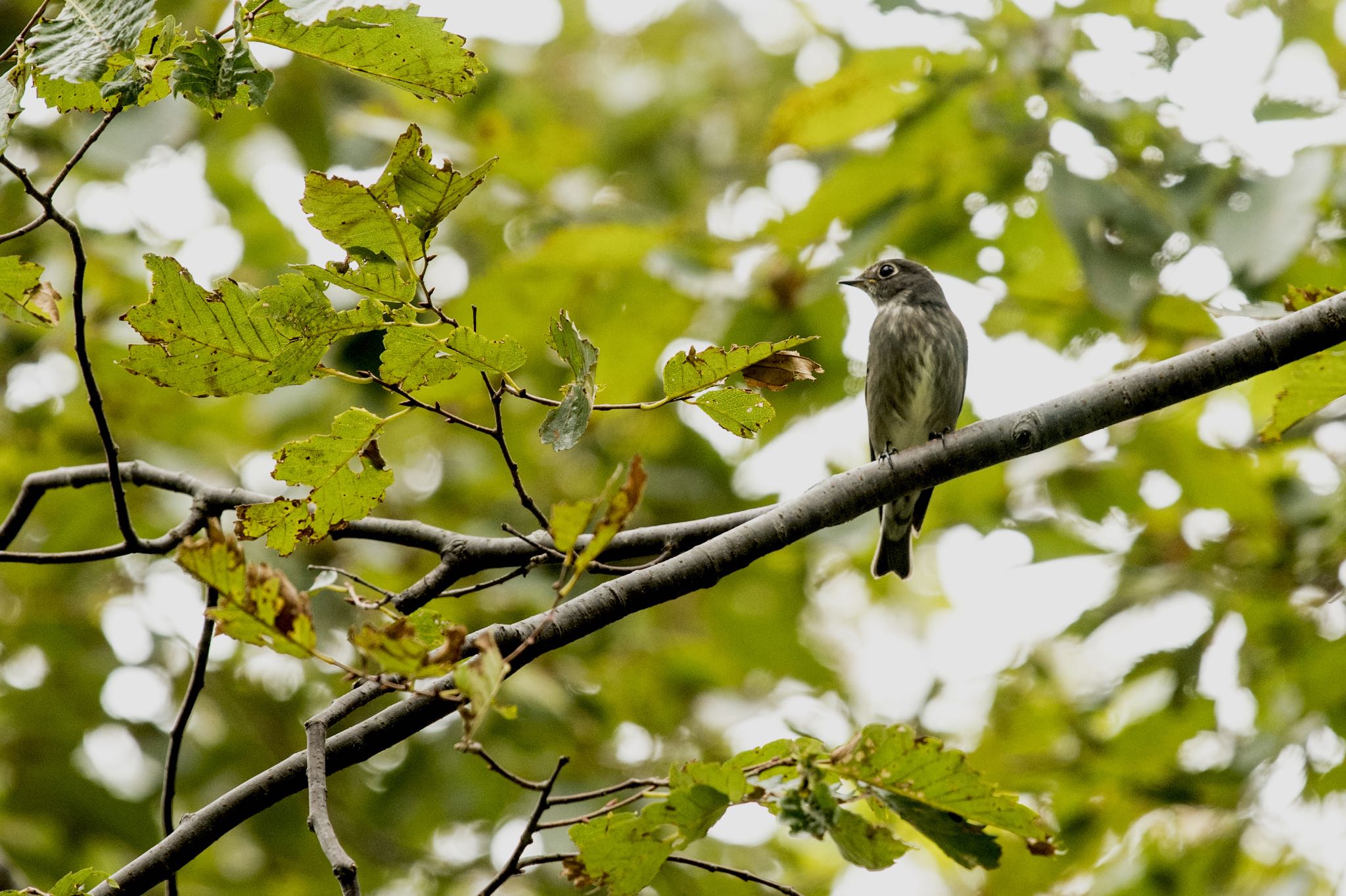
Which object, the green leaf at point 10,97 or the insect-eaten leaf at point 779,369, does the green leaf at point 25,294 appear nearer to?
the green leaf at point 10,97

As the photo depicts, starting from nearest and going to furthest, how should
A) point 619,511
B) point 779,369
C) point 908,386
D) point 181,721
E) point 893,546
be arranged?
point 619,511, point 779,369, point 181,721, point 908,386, point 893,546

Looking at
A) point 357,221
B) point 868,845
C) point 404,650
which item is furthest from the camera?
point 868,845

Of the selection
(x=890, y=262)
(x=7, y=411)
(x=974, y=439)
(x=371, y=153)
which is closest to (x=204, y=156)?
Result: (x=371, y=153)

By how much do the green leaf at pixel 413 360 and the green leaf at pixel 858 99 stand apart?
2.45 metres

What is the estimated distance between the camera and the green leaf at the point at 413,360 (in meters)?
1.96

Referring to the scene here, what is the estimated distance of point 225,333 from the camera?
6.64 ft

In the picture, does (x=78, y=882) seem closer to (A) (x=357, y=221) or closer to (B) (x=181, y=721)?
(B) (x=181, y=721)

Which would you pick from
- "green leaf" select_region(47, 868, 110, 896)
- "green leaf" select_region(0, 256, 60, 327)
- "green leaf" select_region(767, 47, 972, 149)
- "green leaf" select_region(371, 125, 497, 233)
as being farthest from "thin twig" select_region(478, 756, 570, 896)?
"green leaf" select_region(767, 47, 972, 149)

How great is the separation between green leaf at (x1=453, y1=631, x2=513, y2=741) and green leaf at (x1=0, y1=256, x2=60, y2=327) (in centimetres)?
123

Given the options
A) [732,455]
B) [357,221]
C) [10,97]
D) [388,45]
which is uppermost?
[10,97]

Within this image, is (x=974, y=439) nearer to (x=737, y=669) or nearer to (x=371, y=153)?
(x=737, y=669)

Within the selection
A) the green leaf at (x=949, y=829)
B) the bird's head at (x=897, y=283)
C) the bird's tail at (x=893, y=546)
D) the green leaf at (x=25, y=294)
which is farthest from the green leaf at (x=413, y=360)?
the bird's head at (x=897, y=283)

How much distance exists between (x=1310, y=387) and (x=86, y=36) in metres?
2.47

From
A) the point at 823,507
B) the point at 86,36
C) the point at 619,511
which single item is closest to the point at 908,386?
the point at 823,507
